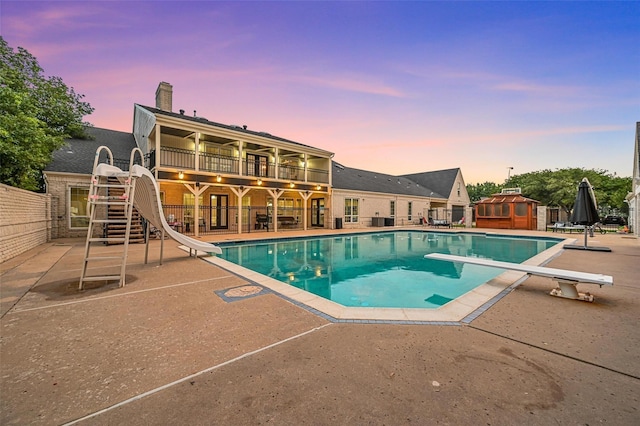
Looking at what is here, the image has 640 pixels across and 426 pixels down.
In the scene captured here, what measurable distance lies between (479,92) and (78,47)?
74.0 feet

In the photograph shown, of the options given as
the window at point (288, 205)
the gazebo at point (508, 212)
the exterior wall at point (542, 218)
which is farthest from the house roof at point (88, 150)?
the exterior wall at point (542, 218)

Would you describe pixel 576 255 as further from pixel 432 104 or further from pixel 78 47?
pixel 78 47

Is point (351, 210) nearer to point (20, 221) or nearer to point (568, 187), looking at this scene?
point (20, 221)

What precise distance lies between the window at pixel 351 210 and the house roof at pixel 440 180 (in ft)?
46.7

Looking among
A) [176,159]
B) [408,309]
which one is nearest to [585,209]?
[408,309]

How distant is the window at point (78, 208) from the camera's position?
13047 mm

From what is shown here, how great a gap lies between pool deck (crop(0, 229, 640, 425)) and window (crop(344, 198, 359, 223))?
55.5 ft

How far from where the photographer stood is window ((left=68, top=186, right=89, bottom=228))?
1305 centimetres

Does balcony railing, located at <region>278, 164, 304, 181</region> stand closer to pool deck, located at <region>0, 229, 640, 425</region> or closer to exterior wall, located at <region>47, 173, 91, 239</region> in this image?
exterior wall, located at <region>47, 173, 91, 239</region>

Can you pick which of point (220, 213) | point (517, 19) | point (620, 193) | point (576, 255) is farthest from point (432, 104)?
point (620, 193)

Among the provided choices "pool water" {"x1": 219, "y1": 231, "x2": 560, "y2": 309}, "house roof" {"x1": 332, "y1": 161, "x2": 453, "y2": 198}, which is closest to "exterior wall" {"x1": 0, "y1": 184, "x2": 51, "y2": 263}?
"pool water" {"x1": 219, "y1": 231, "x2": 560, "y2": 309}

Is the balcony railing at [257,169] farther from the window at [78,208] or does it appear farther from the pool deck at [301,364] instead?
the pool deck at [301,364]

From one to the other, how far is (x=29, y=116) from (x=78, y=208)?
486 centimetres

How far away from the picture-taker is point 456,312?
3.64m
